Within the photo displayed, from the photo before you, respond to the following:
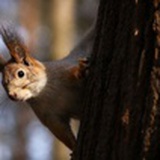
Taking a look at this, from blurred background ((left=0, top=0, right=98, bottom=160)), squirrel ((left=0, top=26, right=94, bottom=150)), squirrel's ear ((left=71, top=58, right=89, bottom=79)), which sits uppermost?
squirrel's ear ((left=71, top=58, right=89, bottom=79))

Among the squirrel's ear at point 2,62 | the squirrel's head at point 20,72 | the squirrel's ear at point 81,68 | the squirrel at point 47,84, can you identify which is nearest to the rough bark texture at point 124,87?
the squirrel's ear at point 81,68

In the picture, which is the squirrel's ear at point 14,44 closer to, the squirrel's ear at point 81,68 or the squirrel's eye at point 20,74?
the squirrel's eye at point 20,74

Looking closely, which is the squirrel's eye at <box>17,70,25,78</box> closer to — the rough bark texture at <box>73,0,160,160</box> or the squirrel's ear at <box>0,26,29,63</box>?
the squirrel's ear at <box>0,26,29,63</box>

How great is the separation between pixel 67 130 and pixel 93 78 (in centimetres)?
56

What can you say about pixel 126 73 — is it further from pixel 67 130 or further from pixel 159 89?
pixel 67 130

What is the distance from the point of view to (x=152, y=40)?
8.04 ft

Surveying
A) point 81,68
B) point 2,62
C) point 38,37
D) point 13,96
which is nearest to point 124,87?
point 81,68

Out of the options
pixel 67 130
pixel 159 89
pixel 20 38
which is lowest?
pixel 67 130

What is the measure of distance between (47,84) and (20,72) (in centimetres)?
13

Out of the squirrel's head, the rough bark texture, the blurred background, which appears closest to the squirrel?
the squirrel's head

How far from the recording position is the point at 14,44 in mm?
3314

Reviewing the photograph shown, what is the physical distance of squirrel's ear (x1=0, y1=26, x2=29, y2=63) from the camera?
3.28 m

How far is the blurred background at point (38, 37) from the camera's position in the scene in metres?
8.91

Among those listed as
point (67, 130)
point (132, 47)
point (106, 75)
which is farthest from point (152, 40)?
point (67, 130)
